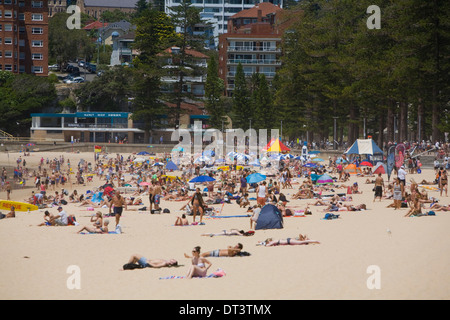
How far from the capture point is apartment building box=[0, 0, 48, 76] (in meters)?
75.6

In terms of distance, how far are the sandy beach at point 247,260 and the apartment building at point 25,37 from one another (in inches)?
2384

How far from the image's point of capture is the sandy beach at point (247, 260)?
1087 cm

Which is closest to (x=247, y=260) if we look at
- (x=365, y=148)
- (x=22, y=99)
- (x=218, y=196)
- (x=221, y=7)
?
(x=218, y=196)

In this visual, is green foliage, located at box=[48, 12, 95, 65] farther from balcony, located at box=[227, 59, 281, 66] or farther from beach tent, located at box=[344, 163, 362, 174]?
beach tent, located at box=[344, 163, 362, 174]

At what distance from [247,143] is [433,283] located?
2295 inches

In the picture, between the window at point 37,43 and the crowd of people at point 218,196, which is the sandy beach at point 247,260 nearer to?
the crowd of people at point 218,196

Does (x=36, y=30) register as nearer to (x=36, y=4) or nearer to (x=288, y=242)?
(x=36, y=4)

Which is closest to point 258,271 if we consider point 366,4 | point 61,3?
point 366,4

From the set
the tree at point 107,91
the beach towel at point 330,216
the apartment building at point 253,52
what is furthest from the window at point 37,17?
the beach towel at point 330,216

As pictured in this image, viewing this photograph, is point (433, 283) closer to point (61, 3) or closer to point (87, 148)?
point (87, 148)

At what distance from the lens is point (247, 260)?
13.3 meters

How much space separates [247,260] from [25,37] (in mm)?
70979

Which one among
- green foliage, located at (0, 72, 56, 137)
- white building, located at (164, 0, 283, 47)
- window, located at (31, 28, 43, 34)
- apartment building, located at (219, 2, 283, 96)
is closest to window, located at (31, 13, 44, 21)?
window, located at (31, 28, 43, 34)

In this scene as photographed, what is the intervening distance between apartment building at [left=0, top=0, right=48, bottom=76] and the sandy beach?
60560mm
